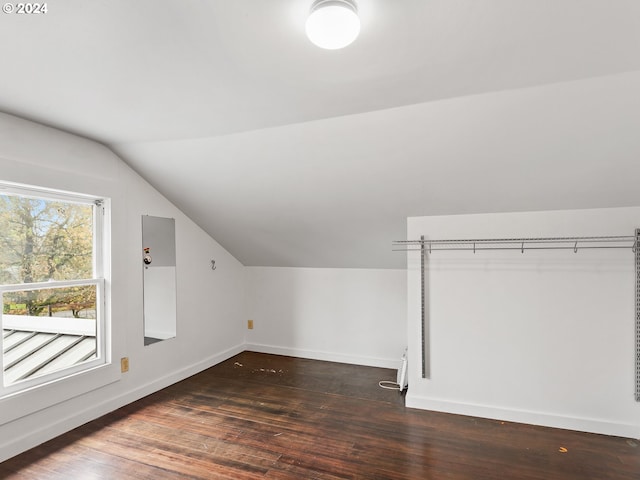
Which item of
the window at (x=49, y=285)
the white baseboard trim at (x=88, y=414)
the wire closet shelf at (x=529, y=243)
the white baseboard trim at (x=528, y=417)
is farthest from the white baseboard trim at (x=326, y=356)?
the window at (x=49, y=285)

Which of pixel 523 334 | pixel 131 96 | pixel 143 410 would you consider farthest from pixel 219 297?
pixel 523 334

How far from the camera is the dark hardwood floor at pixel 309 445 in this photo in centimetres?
219

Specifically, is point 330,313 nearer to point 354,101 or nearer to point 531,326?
point 531,326

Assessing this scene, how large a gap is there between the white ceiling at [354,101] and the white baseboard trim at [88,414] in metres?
1.83

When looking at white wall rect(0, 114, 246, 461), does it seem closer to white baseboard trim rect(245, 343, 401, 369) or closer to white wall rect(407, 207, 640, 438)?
white baseboard trim rect(245, 343, 401, 369)

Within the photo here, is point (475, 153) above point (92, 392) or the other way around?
above

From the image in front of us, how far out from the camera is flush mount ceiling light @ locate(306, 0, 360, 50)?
1.27 meters

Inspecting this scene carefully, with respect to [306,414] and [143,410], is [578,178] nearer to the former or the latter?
[306,414]

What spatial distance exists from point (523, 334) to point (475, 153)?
1.51 m

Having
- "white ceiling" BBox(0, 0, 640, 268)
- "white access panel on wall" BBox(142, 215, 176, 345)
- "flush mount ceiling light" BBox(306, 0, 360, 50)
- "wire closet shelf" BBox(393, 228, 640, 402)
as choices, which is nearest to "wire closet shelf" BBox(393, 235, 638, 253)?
"wire closet shelf" BBox(393, 228, 640, 402)

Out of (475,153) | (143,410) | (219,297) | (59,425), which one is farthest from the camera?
(219,297)

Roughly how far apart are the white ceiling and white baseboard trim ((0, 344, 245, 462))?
1.83m

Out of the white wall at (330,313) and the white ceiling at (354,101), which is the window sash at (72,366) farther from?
the white wall at (330,313)

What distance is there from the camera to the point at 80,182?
9.14 ft
